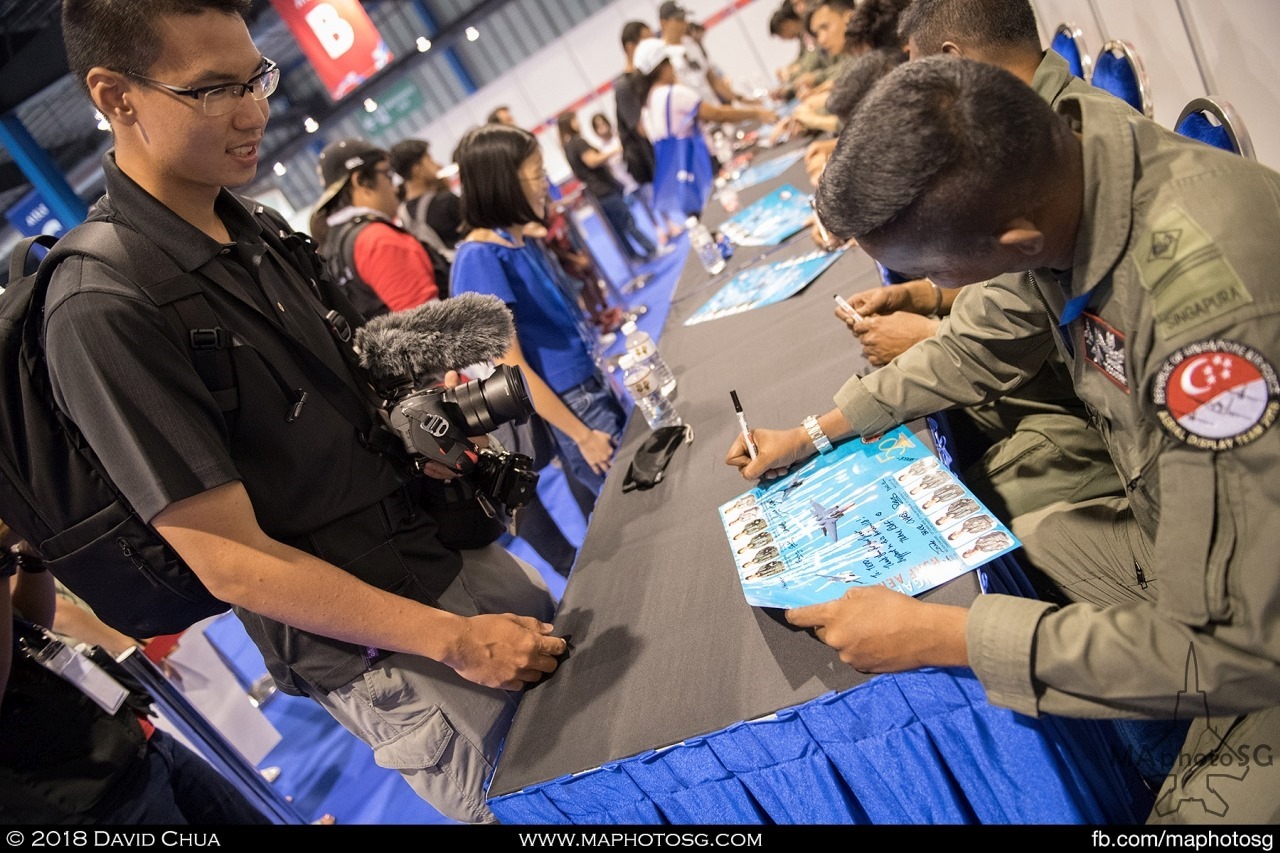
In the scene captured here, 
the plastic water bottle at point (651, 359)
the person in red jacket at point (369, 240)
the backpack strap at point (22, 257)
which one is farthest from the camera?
the person in red jacket at point (369, 240)

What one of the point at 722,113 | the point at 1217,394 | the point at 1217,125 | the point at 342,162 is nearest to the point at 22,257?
the point at 1217,394

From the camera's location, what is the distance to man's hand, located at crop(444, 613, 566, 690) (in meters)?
1.24

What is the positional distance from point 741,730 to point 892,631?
0.26 m

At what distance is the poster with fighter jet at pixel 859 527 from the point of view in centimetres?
104

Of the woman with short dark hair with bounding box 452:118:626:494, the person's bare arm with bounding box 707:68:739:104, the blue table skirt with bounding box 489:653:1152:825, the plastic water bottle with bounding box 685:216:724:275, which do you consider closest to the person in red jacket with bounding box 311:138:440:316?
the woman with short dark hair with bounding box 452:118:626:494

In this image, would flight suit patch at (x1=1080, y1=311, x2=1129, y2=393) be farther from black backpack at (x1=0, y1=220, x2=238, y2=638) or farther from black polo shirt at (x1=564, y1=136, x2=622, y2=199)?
black polo shirt at (x1=564, y1=136, x2=622, y2=199)

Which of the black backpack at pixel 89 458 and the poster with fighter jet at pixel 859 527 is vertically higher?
the black backpack at pixel 89 458

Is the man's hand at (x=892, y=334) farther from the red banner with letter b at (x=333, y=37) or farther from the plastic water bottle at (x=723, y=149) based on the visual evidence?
the red banner with letter b at (x=333, y=37)

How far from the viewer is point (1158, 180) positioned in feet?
2.80

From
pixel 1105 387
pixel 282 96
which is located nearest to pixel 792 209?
pixel 1105 387

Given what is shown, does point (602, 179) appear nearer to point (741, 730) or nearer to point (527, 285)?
point (527, 285)

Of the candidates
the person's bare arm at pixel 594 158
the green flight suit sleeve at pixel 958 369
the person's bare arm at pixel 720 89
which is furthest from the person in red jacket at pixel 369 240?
the person's bare arm at pixel 720 89

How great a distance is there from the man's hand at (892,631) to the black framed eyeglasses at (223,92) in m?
1.13

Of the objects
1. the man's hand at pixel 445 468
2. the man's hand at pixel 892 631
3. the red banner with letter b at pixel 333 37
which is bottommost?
the man's hand at pixel 892 631
